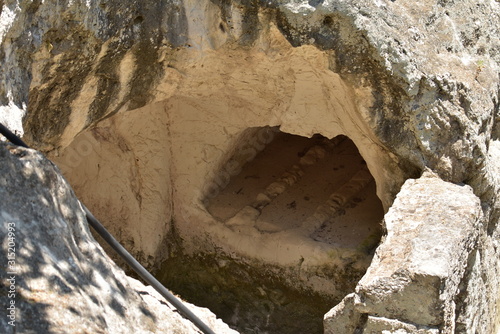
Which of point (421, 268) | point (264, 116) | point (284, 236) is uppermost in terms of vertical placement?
point (264, 116)

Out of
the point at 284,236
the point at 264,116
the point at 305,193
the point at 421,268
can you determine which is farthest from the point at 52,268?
the point at 305,193

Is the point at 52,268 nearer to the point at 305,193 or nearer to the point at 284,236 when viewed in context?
the point at 284,236

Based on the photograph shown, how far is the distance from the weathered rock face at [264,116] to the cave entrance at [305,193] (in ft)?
0.04

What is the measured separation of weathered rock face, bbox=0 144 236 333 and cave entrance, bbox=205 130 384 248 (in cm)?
277

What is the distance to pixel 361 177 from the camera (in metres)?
6.35

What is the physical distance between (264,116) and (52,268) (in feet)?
9.58

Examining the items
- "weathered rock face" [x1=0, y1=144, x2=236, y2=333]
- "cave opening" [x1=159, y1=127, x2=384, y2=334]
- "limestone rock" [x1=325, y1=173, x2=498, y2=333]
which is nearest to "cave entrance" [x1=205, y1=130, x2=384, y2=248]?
"cave opening" [x1=159, y1=127, x2=384, y2=334]

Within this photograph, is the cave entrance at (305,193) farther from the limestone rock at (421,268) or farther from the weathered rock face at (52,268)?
the weathered rock face at (52,268)

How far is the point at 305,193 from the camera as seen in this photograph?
6.30m

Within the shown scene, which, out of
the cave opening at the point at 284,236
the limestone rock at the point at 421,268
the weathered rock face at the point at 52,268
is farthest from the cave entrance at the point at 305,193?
the weathered rock face at the point at 52,268

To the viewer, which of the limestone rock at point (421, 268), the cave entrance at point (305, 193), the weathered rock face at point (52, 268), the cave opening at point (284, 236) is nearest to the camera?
the weathered rock face at point (52, 268)

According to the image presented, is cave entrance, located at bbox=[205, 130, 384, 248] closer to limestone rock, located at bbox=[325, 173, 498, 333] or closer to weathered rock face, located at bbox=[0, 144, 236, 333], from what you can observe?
limestone rock, located at bbox=[325, 173, 498, 333]

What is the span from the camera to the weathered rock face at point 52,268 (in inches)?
→ 108

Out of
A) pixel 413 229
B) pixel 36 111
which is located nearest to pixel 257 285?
pixel 413 229
